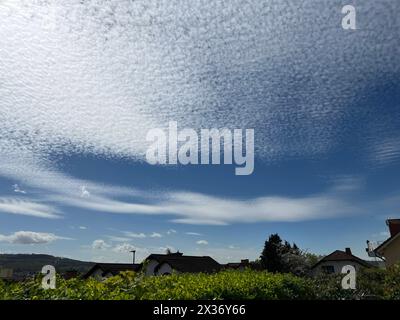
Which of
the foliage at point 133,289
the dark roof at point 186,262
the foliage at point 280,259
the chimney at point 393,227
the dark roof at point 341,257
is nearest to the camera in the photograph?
the foliage at point 133,289

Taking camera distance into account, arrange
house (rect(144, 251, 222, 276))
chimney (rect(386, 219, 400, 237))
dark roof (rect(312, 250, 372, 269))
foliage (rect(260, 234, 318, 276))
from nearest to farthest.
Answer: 1. chimney (rect(386, 219, 400, 237))
2. foliage (rect(260, 234, 318, 276))
3. house (rect(144, 251, 222, 276))
4. dark roof (rect(312, 250, 372, 269))

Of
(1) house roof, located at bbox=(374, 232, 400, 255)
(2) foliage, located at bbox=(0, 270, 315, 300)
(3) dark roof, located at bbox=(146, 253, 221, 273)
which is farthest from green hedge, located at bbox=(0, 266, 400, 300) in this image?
(3) dark roof, located at bbox=(146, 253, 221, 273)

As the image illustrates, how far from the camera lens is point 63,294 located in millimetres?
4570

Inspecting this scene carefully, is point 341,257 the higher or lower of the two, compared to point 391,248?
higher

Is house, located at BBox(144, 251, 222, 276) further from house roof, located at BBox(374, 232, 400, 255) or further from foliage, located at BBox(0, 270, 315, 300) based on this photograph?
foliage, located at BBox(0, 270, 315, 300)

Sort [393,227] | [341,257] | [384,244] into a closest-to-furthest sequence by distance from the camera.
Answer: [384,244]
[393,227]
[341,257]

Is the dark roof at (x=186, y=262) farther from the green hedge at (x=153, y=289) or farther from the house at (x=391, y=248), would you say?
the green hedge at (x=153, y=289)

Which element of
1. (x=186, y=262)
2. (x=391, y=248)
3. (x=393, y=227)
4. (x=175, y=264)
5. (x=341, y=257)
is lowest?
(x=175, y=264)

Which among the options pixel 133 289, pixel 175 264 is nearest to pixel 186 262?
pixel 175 264

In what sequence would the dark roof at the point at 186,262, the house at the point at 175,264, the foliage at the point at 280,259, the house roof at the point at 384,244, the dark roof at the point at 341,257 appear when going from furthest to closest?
1. the dark roof at the point at 341,257
2. the house at the point at 175,264
3. the dark roof at the point at 186,262
4. the foliage at the point at 280,259
5. the house roof at the point at 384,244

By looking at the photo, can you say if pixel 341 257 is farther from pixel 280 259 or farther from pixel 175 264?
pixel 175 264

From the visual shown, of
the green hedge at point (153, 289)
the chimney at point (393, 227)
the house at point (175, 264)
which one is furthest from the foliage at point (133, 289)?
the house at point (175, 264)
